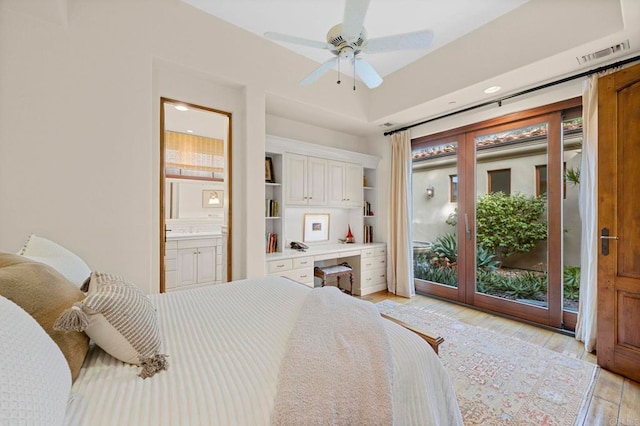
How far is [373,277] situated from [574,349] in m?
2.33

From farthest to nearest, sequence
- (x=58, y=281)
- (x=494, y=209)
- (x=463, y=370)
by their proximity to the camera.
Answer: (x=494, y=209) → (x=463, y=370) → (x=58, y=281)

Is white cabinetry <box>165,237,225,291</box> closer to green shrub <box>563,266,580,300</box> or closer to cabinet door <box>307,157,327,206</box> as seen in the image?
cabinet door <box>307,157,327,206</box>

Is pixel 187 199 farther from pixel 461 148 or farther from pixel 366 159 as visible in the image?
pixel 461 148

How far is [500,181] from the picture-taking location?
332 centimetres

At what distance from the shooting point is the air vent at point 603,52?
2170 mm

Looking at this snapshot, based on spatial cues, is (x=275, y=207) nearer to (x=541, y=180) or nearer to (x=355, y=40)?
(x=355, y=40)

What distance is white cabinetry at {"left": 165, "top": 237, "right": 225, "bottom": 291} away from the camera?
380 cm

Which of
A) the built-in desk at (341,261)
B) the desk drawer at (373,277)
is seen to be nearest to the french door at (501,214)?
the desk drawer at (373,277)

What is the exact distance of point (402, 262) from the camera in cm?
406

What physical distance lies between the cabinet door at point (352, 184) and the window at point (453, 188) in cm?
133

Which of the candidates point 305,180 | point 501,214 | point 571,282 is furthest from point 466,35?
point 571,282

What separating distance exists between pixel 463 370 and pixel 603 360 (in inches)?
44.4

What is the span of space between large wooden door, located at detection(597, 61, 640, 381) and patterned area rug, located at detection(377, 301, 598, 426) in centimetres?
29

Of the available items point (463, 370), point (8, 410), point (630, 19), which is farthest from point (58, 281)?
point (630, 19)
